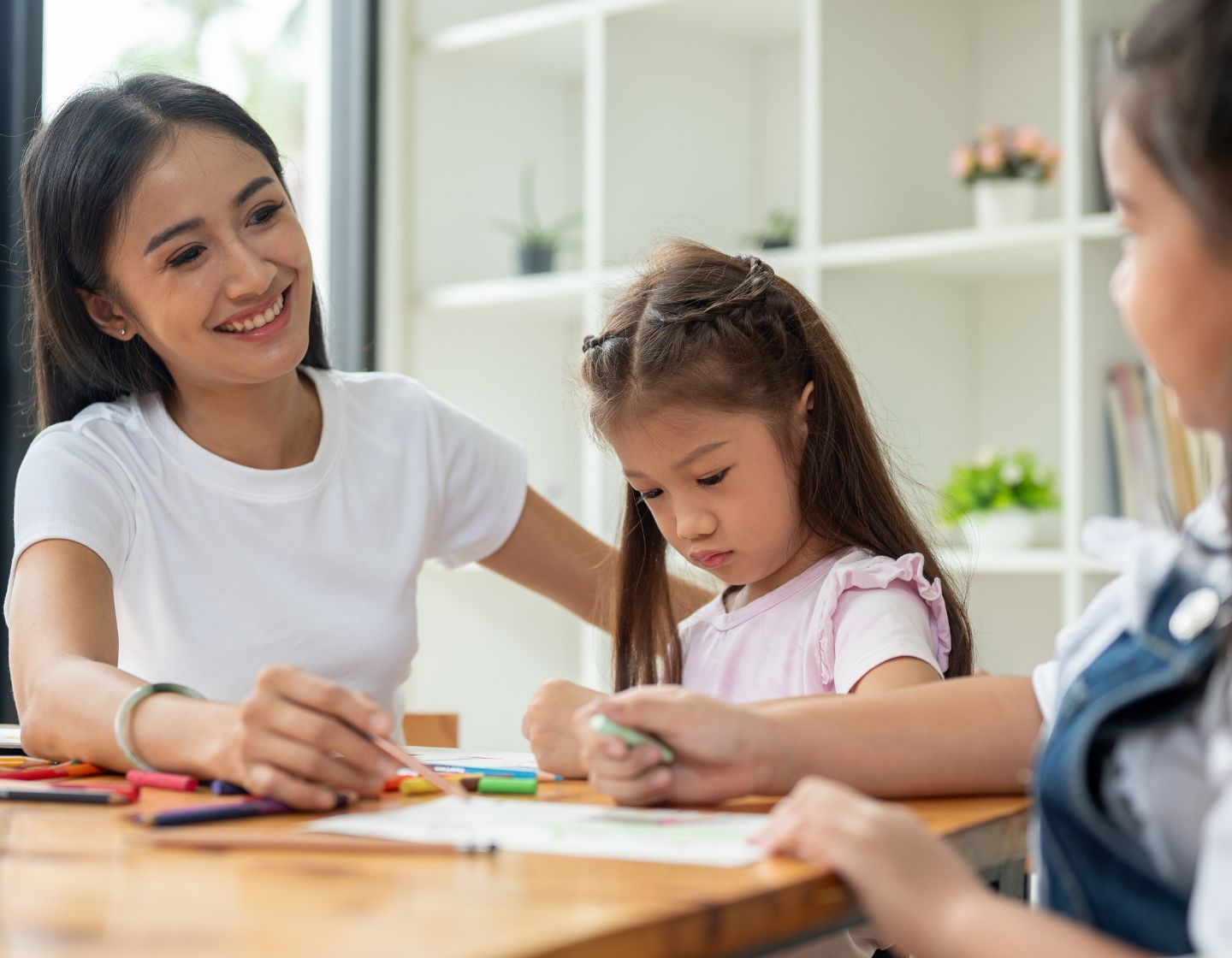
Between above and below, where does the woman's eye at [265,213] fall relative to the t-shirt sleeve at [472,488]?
above

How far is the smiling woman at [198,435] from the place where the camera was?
5.29ft

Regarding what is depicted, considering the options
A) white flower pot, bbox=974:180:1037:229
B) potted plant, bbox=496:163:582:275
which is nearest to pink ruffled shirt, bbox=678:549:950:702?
white flower pot, bbox=974:180:1037:229

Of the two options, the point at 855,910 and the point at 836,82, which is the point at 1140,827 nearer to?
the point at 855,910

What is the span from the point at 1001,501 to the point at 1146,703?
1.88 meters

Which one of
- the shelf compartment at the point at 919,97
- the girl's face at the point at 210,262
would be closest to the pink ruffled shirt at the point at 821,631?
the girl's face at the point at 210,262

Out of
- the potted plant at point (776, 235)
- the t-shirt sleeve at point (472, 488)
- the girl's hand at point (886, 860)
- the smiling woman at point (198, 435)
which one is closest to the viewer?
the girl's hand at point (886, 860)

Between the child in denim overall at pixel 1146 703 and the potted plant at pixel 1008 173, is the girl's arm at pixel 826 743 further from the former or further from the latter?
the potted plant at pixel 1008 173

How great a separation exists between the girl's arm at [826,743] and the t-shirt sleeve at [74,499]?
725 millimetres

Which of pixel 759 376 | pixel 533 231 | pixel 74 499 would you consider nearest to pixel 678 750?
pixel 759 376

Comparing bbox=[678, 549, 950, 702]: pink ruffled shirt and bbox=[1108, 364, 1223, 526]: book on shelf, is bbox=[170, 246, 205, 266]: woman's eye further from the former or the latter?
bbox=[1108, 364, 1223, 526]: book on shelf

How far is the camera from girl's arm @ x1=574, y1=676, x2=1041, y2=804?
0.94 meters

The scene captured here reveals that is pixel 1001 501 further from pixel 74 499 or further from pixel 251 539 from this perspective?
pixel 74 499

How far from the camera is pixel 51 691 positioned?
1.26 m

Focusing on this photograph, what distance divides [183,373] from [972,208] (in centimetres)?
177
